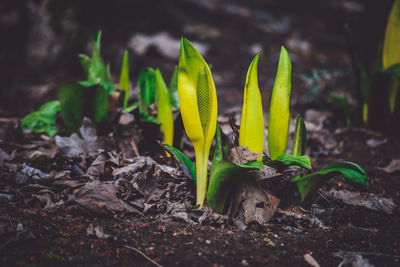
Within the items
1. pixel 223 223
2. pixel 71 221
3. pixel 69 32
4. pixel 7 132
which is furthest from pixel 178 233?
pixel 69 32

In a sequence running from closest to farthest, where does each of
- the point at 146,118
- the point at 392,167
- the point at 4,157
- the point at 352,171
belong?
the point at 352,171, the point at 4,157, the point at 146,118, the point at 392,167

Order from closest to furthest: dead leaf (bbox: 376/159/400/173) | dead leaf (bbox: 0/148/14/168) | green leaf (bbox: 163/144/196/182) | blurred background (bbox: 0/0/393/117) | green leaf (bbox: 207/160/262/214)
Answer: green leaf (bbox: 207/160/262/214)
green leaf (bbox: 163/144/196/182)
dead leaf (bbox: 0/148/14/168)
dead leaf (bbox: 376/159/400/173)
blurred background (bbox: 0/0/393/117)

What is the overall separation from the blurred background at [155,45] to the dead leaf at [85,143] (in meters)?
1.03

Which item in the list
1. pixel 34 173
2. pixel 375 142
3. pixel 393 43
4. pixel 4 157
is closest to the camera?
pixel 34 173

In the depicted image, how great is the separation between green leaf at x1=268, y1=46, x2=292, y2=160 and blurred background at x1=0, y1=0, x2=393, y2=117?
1.45 meters

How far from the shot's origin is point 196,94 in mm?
1170

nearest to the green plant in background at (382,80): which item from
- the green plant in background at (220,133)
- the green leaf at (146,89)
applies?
the green plant in background at (220,133)

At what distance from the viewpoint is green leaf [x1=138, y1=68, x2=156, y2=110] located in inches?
74.6

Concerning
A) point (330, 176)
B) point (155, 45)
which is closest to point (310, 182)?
point (330, 176)

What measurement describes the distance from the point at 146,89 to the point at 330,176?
1.16 meters

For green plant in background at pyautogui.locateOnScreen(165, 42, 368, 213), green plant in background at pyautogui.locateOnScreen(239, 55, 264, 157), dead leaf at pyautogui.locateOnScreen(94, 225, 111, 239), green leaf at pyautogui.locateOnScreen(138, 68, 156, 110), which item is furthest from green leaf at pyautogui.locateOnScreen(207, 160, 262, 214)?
green leaf at pyautogui.locateOnScreen(138, 68, 156, 110)

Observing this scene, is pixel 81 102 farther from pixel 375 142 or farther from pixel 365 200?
pixel 375 142

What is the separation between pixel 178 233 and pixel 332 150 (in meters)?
1.51

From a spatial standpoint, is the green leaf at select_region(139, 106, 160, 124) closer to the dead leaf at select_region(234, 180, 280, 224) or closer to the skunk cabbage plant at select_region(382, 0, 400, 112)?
the dead leaf at select_region(234, 180, 280, 224)
